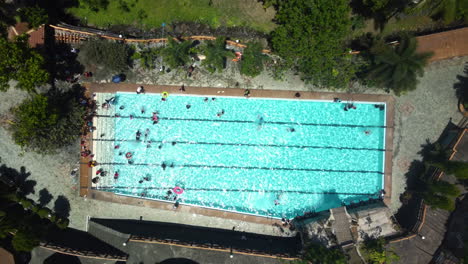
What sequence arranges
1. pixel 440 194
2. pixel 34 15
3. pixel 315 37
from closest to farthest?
pixel 315 37 → pixel 34 15 → pixel 440 194

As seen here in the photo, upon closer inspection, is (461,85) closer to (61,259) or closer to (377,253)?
(377,253)

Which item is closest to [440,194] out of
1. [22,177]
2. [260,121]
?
[260,121]

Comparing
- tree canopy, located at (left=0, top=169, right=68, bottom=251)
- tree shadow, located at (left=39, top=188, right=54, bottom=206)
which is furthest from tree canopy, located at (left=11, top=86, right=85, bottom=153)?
tree canopy, located at (left=0, top=169, right=68, bottom=251)

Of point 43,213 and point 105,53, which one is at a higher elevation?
point 105,53

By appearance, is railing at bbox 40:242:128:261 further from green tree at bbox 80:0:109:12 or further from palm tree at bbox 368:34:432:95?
palm tree at bbox 368:34:432:95

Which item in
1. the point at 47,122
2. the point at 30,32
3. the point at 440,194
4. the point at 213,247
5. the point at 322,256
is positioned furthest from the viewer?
the point at 440,194

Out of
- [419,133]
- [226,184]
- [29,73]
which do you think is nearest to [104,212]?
[226,184]
